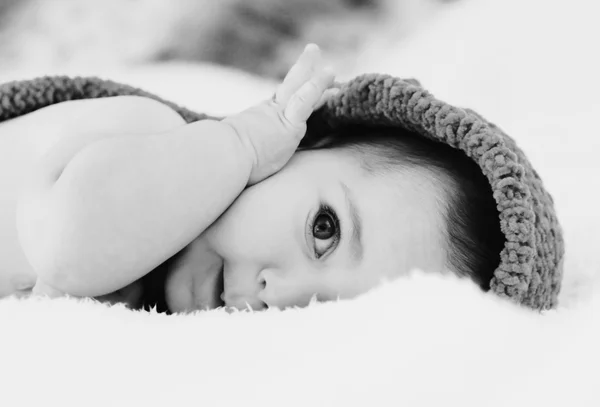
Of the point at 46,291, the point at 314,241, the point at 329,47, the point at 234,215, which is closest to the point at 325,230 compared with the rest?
the point at 314,241

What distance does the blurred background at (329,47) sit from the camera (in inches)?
55.3

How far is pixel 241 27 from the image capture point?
1.59 metres

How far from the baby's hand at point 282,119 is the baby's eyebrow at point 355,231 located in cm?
14

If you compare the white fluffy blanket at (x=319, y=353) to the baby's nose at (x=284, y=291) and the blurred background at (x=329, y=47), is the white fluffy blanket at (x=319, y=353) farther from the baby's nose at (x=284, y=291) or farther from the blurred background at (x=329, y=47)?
the blurred background at (x=329, y=47)

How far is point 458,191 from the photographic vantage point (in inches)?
32.9

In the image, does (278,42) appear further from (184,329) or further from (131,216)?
(184,329)

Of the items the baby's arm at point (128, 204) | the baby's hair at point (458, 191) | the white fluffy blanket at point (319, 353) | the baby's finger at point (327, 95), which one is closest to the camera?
the white fluffy blanket at point (319, 353)

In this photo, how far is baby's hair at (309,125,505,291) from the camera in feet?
2.63

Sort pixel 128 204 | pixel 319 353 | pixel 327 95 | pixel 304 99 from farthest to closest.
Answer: pixel 327 95 < pixel 304 99 < pixel 128 204 < pixel 319 353

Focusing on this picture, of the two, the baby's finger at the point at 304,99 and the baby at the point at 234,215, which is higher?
the baby's finger at the point at 304,99

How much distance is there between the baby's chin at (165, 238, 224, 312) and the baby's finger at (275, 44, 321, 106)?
28cm

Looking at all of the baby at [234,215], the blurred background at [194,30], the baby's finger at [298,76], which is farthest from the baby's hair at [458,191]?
the blurred background at [194,30]

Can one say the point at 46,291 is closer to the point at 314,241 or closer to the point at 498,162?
the point at 314,241

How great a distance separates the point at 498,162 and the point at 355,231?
0.20 m
